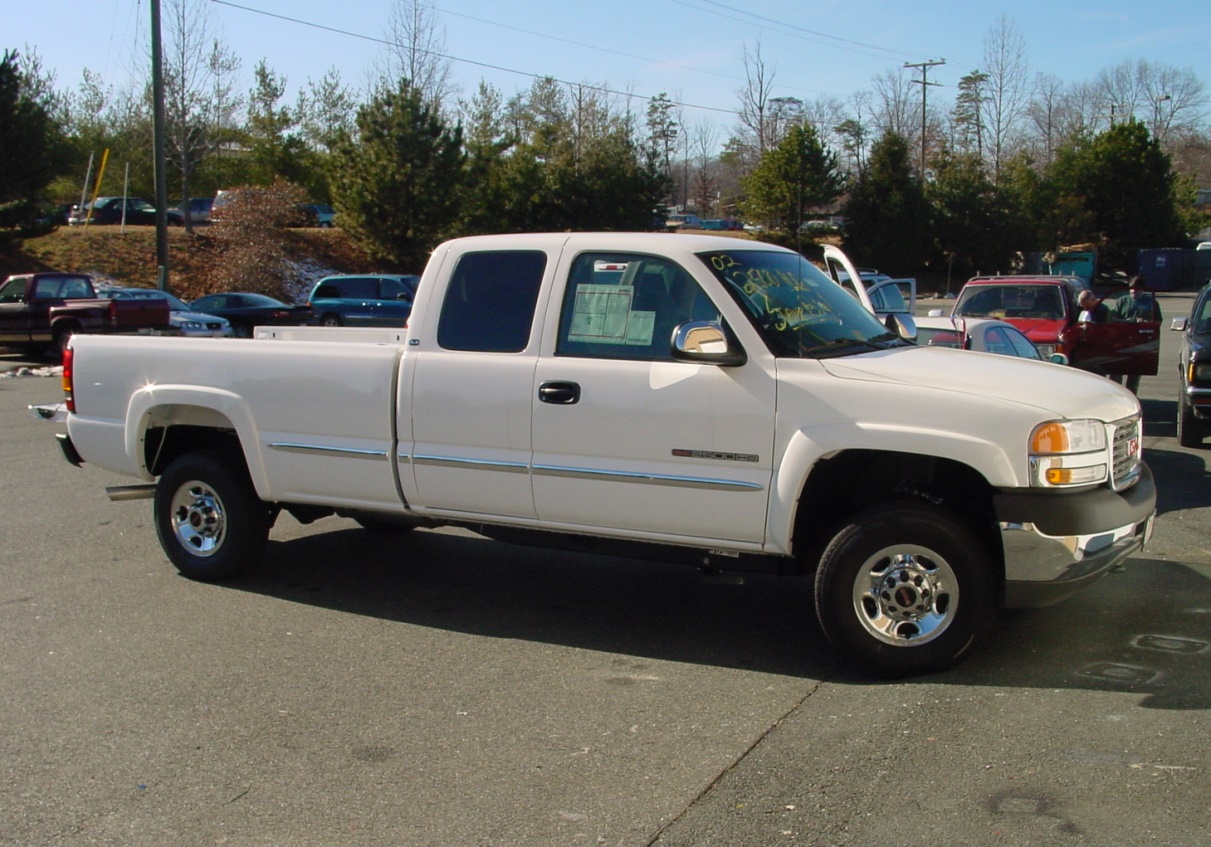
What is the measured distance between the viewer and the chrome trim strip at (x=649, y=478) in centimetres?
536

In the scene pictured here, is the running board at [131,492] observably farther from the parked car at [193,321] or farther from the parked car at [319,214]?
the parked car at [319,214]

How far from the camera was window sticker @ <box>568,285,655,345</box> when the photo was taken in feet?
18.7

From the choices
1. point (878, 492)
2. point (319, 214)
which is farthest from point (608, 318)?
point (319, 214)

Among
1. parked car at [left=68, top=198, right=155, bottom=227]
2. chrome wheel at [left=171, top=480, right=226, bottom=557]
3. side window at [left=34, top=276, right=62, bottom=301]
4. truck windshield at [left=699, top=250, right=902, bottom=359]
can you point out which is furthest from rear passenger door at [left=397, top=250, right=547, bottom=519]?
parked car at [left=68, top=198, right=155, bottom=227]

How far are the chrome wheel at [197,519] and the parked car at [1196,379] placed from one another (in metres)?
9.35

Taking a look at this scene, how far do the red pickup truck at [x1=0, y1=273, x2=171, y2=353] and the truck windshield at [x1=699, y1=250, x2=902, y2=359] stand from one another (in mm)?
18683

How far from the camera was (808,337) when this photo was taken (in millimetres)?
5598

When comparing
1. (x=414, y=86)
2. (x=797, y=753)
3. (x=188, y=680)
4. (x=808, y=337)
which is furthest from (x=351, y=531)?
(x=414, y=86)

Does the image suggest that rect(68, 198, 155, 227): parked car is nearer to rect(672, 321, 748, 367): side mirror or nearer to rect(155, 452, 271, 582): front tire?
rect(155, 452, 271, 582): front tire

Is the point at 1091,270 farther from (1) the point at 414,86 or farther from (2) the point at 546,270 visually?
(2) the point at 546,270

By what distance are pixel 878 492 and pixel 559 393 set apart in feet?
5.33

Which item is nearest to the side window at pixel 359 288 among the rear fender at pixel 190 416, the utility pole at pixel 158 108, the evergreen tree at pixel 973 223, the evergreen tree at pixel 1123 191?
the utility pole at pixel 158 108

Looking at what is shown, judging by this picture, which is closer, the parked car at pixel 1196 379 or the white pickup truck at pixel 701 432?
the white pickup truck at pixel 701 432

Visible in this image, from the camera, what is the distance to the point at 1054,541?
4.89m
